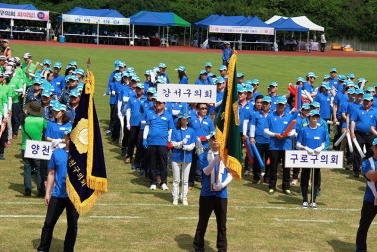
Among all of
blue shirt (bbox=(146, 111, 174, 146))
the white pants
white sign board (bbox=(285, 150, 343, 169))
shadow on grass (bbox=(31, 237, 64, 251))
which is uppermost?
blue shirt (bbox=(146, 111, 174, 146))

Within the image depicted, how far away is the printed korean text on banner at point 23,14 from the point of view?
6044cm

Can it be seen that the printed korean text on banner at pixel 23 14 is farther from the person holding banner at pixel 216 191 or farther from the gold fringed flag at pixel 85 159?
the gold fringed flag at pixel 85 159

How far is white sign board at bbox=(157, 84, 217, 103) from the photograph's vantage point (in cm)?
1440

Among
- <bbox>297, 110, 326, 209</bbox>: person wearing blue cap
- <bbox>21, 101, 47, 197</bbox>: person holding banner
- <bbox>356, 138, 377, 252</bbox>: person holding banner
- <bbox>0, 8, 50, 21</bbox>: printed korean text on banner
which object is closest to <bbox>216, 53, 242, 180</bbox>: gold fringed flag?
<bbox>356, 138, 377, 252</bbox>: person holding banner

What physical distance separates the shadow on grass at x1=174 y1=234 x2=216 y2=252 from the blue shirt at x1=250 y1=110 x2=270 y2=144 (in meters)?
4.70

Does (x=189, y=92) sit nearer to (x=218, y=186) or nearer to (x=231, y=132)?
(x=218, y=186)

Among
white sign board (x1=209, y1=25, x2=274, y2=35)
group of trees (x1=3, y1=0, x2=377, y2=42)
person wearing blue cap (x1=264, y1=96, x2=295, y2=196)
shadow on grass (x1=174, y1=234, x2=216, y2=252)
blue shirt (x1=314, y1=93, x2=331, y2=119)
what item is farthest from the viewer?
group of trees (x1=3, y1=0, x2=377, y2=42)

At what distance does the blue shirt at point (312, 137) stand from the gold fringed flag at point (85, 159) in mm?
5562

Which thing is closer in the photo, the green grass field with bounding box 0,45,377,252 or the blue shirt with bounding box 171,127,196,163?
the green grass field with bounding box 0,45,377,252

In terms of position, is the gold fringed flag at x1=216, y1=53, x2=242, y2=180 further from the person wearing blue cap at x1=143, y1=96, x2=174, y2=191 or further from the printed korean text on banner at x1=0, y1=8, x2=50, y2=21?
the printed korean text on banner at x1=0, y1=8, x2=50, y2=21

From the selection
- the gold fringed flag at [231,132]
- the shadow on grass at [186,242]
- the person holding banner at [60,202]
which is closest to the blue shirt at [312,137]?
the shadow on grass at [186,242]

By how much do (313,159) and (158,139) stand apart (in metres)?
3.44

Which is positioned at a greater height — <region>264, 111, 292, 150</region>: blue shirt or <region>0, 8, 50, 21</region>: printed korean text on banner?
<region>0, 8, 50, 21</region>: printed korean text on banner

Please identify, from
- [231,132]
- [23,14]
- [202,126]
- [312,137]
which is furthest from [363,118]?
[23,14]
